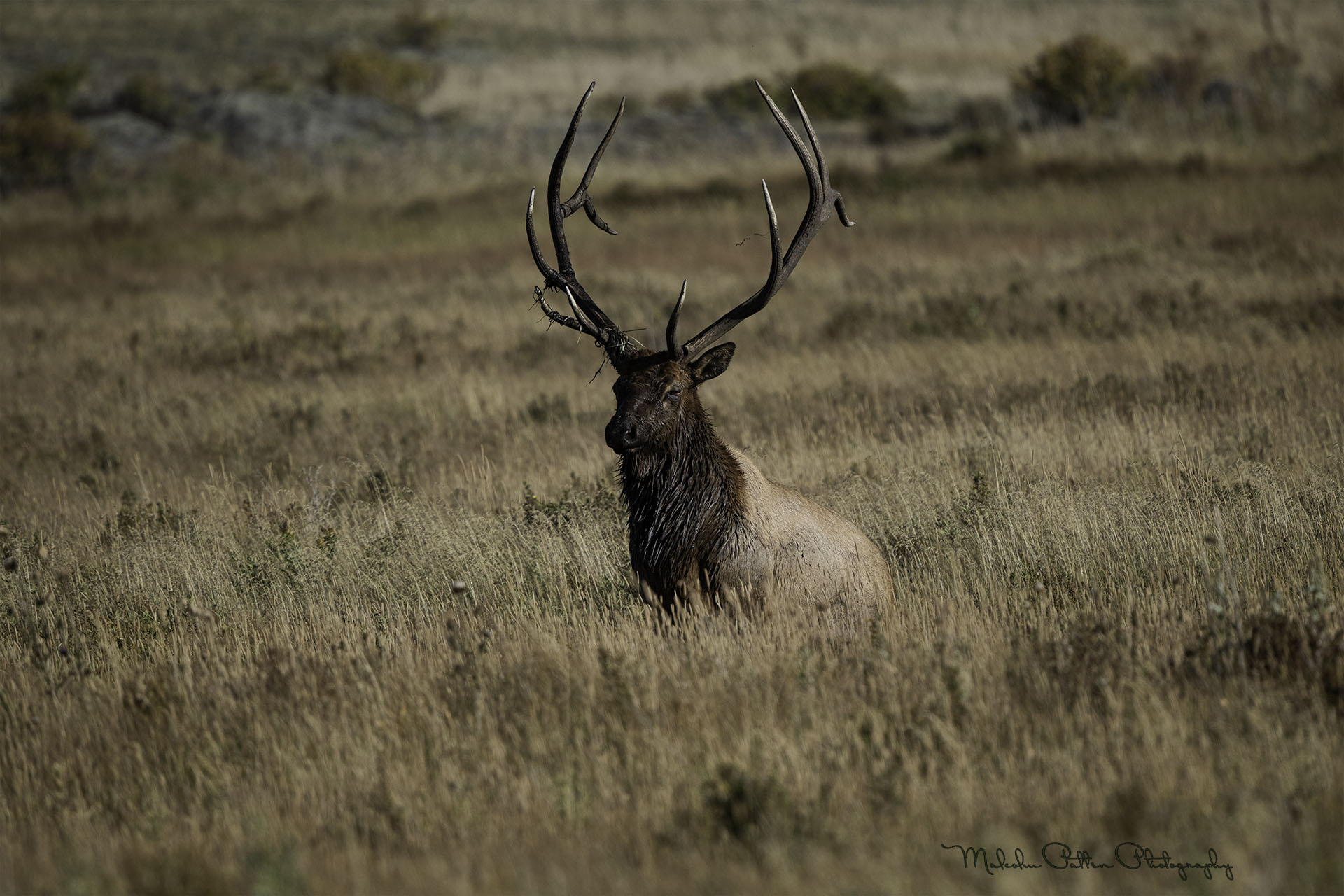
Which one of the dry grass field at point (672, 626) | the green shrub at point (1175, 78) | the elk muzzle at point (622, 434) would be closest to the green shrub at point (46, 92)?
the dry grass field at point (672, 626)

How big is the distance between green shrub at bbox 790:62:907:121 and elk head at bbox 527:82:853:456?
136ft

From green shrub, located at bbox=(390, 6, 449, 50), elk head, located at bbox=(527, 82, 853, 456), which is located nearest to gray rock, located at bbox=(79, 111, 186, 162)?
green shrub, located at bbox=(390, 6, 449, 50)

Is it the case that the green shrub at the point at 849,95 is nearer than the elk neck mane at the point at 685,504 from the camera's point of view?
No

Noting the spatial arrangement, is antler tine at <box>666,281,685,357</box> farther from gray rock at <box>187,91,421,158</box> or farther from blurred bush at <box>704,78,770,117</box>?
blurred bush at <box>704,78,770,117</box>

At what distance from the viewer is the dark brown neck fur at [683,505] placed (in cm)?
602

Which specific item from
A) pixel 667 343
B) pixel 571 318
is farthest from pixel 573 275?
pixel 667 343

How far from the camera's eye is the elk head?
5984mm

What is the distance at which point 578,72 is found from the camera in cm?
5797

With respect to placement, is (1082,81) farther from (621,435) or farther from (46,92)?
(621,435)

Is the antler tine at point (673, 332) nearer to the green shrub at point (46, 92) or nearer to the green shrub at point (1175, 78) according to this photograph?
the green shrub at point (1175, 78)

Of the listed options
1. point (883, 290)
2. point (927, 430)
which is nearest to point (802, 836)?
point (927, 430)

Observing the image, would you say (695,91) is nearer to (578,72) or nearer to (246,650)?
(578,72)

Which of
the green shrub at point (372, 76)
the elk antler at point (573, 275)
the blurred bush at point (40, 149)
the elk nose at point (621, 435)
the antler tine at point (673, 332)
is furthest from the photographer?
the green shrub at point (372, 76)

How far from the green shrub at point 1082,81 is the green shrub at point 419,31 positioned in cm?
3717
